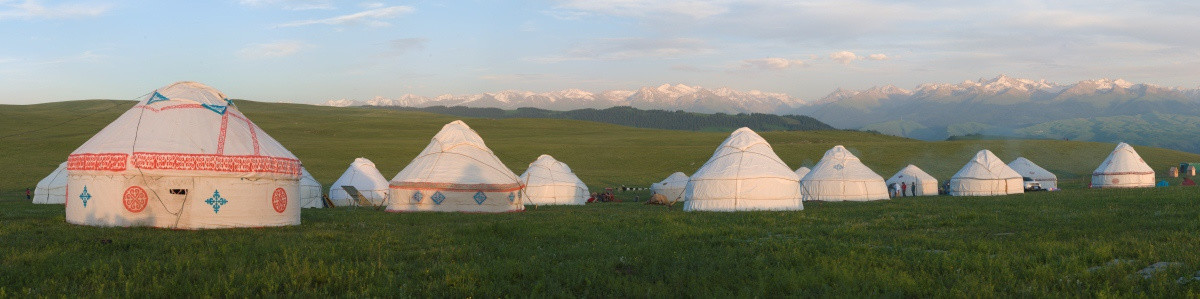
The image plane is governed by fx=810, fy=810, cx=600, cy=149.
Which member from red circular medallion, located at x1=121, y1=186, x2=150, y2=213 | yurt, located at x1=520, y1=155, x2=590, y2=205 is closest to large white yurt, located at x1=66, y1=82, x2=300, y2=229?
red circular medallion, located at x1=121, y1=186, x2=150, y2=213

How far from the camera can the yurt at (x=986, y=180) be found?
4816cm

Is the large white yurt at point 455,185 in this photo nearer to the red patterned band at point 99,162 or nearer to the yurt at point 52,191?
the red patterned band at point 99,162

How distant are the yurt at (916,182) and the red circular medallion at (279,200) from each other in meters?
40.5

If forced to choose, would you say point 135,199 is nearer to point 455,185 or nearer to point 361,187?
point 455,185

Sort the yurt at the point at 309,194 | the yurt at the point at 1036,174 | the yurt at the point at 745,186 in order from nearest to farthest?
1. the yurt at the point at 745,186
2. the yurt at the point at 309,194
3. the yurt at the point at 1036,174

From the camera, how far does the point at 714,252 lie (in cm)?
1161

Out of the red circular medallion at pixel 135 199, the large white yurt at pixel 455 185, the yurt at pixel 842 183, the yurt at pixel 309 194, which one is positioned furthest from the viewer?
the yurt at pixel 842 183

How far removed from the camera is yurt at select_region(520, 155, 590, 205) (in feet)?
134

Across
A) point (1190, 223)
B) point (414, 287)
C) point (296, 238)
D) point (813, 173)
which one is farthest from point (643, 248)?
point (813, 173)

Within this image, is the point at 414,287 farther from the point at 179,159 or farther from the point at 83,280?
the point at 179,159

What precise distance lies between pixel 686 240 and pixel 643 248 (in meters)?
1.77

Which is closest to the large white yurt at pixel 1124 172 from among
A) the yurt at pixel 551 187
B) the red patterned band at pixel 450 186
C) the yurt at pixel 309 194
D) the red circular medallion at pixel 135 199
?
the yurt at pixel 551 187

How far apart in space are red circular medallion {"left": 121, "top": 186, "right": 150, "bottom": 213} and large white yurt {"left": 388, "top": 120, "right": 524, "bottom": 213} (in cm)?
1312

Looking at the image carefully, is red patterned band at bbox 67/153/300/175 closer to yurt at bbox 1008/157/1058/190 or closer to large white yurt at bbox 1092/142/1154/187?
large white yurt at bbox 1092/142/1154/187
